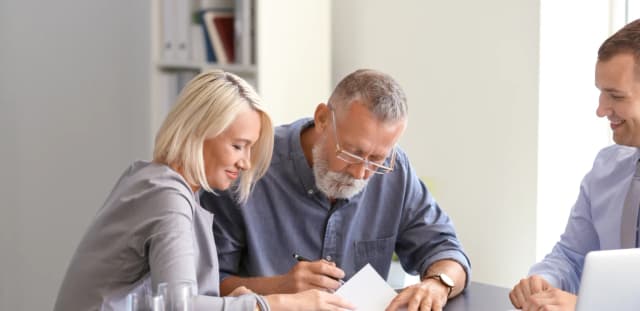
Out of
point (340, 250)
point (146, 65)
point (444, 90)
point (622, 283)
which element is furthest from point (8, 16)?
point (622, 283)

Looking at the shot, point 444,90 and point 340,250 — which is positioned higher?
point 444,90

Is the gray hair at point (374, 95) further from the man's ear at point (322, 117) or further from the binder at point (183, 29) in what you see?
the binder at point (183, 29)

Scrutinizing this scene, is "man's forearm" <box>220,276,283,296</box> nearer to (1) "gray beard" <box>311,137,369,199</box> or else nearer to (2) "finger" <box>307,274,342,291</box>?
(2) "finger" <box>307,274,342,291</box>

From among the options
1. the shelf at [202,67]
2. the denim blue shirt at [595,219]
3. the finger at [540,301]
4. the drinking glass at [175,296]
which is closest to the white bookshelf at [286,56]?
the shelf at [202,67]

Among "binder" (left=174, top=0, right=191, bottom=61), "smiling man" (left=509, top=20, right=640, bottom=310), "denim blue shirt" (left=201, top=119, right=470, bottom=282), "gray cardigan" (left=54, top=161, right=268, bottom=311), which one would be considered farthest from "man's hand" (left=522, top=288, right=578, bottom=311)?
"binder" (left=174, top=0, right=191, bottom=61)

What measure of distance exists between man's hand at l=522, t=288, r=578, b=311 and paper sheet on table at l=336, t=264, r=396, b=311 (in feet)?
1.03

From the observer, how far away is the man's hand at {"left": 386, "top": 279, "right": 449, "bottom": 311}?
2254mm

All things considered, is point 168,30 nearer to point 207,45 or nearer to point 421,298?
point 207,45

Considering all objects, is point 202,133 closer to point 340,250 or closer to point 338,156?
point 338,156

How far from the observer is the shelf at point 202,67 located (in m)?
3.49

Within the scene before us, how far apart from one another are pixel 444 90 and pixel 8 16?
1.95 m

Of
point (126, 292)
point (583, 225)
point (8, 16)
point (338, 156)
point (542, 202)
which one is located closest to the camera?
point (126, 292)

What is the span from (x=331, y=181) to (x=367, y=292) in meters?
0.39

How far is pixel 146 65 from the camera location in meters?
4.43
